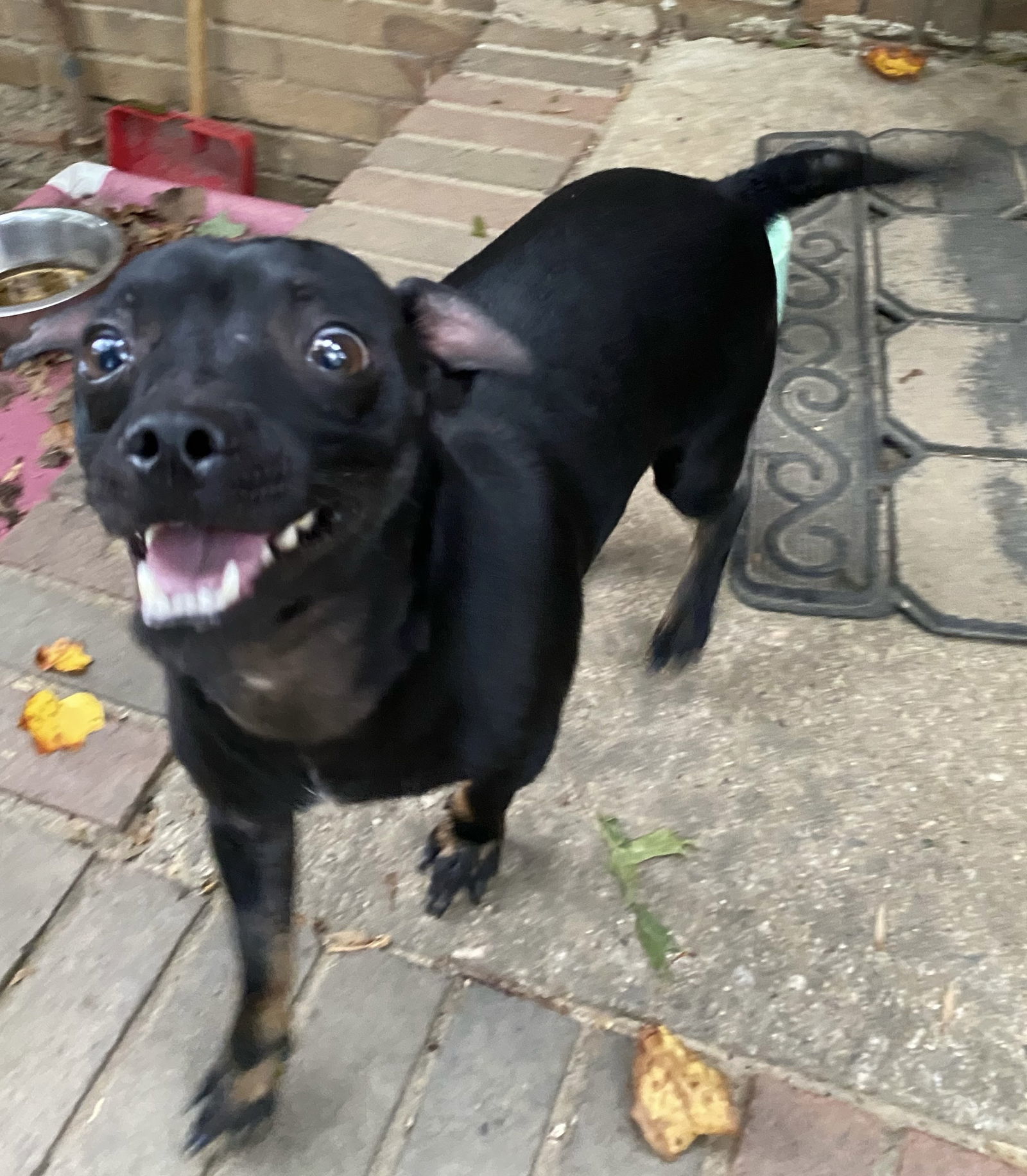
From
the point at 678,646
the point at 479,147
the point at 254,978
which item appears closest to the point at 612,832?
the point at 678,646

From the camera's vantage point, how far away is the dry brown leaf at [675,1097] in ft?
5.04

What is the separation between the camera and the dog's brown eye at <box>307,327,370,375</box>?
116cm

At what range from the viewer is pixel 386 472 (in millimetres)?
1196

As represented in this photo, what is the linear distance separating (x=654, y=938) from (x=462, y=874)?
1.11ft

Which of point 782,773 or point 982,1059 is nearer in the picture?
point 982,1059

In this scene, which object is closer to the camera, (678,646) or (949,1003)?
(949,1003)

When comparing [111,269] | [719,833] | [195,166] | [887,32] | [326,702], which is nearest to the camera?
[326,702]

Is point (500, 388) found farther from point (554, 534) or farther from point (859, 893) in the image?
point (859, 893)

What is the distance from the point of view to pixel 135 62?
15.7ft

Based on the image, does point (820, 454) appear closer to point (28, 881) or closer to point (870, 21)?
point (28, 881)

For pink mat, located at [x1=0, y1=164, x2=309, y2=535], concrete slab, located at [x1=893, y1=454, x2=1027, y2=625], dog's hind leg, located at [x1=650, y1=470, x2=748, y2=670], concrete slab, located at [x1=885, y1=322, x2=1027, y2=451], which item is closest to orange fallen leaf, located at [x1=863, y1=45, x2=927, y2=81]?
concrete slab, located at [x1=885, y1=322, x2=1027, y2=451]

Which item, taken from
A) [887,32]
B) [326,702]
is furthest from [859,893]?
[887,32]

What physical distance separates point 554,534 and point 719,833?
2.23 feet

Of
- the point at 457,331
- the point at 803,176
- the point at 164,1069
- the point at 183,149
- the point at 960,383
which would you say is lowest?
the point at 183,149
